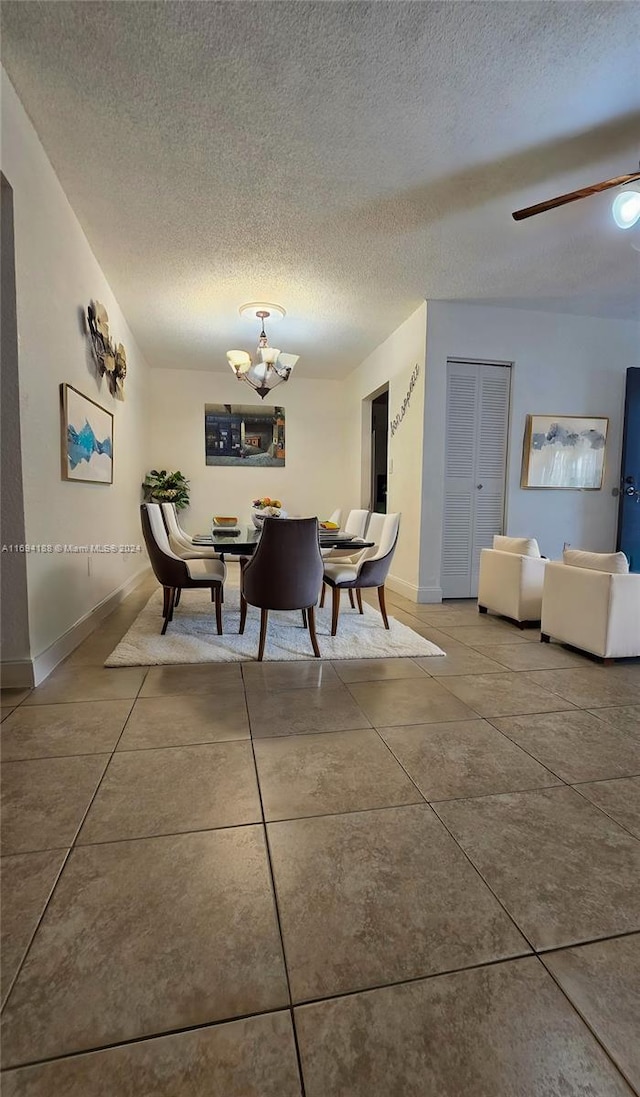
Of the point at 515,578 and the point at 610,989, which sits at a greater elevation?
the point at 515,578

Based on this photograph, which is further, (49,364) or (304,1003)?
(49,364)

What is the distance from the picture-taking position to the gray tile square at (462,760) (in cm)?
155

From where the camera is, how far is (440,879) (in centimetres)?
116

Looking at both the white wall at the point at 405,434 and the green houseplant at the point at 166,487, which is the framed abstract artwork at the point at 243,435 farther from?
the white wall at the point at 405,434

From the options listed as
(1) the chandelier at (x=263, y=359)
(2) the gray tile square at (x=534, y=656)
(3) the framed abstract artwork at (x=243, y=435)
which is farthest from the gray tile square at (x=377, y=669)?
(3) the framed abstract artwork at (x=243, y=435)

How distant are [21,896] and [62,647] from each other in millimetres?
1825

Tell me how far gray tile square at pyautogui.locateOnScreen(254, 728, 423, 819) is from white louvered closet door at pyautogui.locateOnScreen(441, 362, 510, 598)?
3045 millimetres

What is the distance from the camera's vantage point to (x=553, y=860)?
1.24 meters

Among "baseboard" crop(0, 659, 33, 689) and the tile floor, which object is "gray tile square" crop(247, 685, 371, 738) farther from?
"baseboard" crop(0, 659, 33, 689)

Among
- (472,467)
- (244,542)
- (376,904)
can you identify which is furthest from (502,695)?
(472,467)

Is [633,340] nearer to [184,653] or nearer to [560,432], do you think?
[560,432]

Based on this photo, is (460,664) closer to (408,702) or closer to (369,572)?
(408,702)

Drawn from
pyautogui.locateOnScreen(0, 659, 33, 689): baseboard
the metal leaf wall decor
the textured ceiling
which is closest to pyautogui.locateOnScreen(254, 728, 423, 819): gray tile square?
pyautogui.locateOnScreen(0, 659, 33, 689): baseboard

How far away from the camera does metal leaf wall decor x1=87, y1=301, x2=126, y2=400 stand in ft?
11.2
